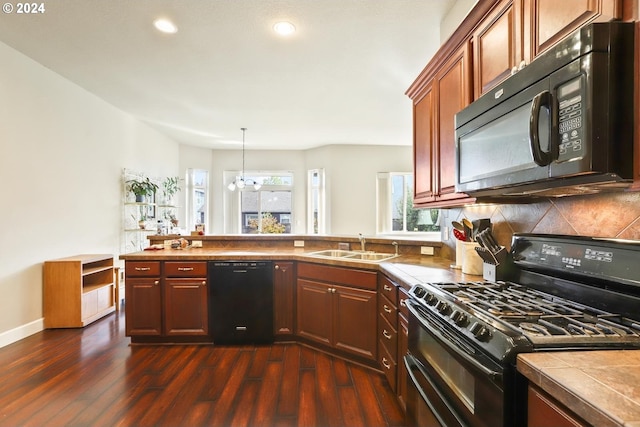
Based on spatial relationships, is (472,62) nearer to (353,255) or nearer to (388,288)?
(388,288)

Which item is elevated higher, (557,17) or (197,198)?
(557,17)

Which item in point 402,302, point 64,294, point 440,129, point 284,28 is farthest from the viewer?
point 64,294

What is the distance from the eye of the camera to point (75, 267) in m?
3.40

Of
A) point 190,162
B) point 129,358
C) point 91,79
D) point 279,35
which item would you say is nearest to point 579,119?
point 279,35

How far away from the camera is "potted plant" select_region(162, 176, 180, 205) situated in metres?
6.20

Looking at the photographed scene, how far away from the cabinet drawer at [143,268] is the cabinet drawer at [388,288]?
2108mm

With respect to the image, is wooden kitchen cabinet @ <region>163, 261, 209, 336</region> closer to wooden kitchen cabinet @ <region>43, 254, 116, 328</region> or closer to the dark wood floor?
the dark wood floor

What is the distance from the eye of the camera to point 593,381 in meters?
0.66

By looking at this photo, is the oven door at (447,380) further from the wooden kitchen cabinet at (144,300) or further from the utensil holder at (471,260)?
the wooden kitchen cabinet at (144,300)

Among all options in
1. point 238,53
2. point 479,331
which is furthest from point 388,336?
point 238,53

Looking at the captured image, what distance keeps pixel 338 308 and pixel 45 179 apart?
3529 millimetres

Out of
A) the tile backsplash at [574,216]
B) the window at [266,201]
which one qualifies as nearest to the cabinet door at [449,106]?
the tile backsplash at [574,216]

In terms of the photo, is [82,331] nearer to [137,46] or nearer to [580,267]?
[137,46]

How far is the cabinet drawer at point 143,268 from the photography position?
9.60 feet
